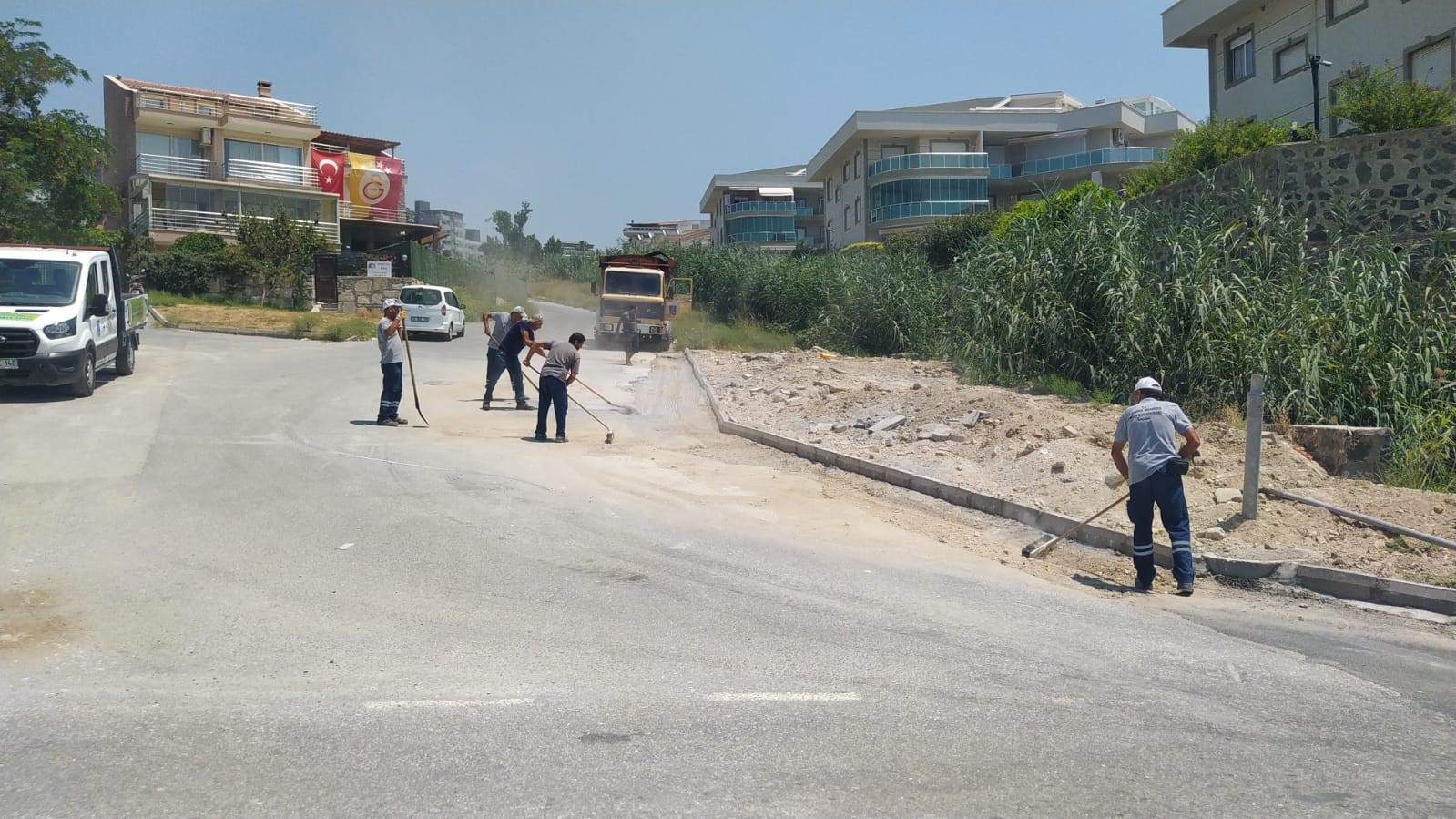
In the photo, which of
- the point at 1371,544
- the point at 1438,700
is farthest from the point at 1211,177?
the point at 1438,700

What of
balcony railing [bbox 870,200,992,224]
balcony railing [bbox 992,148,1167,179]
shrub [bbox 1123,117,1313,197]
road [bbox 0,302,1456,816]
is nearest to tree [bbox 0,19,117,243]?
road [bbox 0,302,1456,816]

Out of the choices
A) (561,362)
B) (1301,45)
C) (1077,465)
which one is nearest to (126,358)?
(561,362)

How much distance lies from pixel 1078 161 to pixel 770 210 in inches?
1078

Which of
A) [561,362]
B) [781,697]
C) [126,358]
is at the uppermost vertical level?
[126,358]

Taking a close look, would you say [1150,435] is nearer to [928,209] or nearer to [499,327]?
[499,327]

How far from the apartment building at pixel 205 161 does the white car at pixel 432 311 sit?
49.6ft

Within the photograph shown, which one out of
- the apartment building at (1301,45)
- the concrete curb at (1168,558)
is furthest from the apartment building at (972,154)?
the concrete curb at (1168,558)

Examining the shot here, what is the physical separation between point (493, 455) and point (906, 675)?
7964 mm

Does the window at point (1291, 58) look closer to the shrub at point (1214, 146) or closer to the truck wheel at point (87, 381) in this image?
the shrub at point (1214, 146)

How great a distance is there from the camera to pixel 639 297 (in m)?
30.5

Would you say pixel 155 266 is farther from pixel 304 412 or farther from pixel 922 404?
pixel 922 404

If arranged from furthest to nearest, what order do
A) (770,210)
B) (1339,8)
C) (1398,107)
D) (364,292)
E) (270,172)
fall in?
(770,210)
(270,172)
(364,292)
(1339,8)
(1398,107)

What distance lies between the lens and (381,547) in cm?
823

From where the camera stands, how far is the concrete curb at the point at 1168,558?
7715 millimetres
